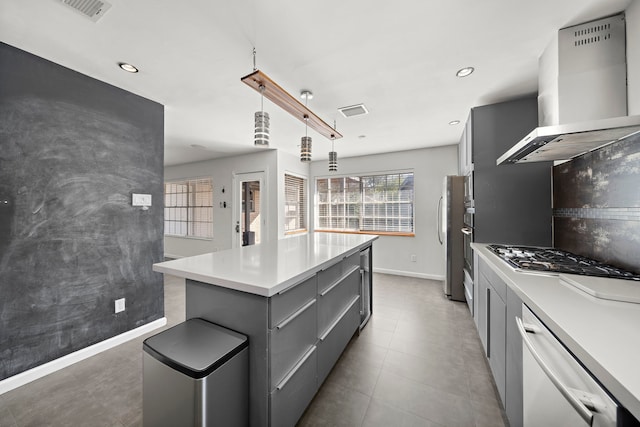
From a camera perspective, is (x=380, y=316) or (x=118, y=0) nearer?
(x=118, y=0)

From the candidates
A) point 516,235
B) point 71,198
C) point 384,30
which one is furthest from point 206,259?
point 516,235

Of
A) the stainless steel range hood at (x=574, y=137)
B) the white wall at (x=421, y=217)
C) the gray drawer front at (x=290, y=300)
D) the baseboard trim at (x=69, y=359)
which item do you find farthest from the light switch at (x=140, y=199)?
the white wall at (x=421, y=217)

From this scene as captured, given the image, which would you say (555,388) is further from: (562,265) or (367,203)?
(367,203)

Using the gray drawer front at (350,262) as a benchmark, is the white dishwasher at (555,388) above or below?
below

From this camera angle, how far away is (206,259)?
1.70 m

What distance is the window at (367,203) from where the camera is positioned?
4.87 m

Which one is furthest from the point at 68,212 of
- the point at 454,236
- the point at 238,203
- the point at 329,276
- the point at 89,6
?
the point at 454,236

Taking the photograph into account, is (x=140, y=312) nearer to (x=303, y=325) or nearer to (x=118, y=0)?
(x=303, y=325)

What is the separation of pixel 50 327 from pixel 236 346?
197 centimetres

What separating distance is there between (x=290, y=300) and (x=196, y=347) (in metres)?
0.48

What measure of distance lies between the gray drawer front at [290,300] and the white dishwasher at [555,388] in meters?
1.05

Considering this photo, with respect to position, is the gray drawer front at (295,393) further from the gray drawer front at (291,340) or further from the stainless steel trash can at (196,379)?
the stainless steel trash can at (196,379)

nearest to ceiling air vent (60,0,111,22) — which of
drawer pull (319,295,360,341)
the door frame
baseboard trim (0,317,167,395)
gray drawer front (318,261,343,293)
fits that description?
gray drawer front (318,261,343,293)

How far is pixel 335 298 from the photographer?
1.90m
